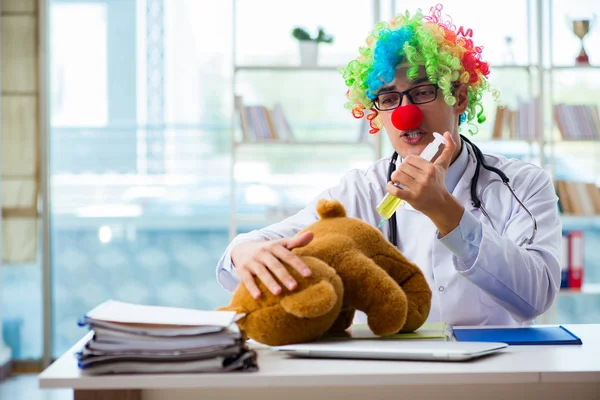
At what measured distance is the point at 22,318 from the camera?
436cm

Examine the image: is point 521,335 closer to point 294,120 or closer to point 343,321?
point 343,321

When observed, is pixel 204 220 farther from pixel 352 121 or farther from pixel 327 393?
pixel 327 393

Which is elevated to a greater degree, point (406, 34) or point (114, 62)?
point (114, 62)

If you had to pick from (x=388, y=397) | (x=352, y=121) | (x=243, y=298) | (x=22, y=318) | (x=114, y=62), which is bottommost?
(x=22, y=318)

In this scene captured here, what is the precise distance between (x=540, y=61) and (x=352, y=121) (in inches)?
44.5

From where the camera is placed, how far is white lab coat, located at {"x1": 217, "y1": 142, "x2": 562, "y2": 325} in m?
1.56

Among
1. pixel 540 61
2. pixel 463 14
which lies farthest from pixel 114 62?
pixel 540 61

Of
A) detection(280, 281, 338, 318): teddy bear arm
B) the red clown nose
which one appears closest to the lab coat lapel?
the red clown nose

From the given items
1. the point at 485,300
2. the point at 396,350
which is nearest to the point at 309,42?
the point at 485,300

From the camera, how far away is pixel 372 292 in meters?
1.29

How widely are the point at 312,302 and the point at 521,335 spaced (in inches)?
18.6

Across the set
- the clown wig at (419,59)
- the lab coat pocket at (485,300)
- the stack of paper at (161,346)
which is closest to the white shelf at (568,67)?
the clown wig at (419,59)

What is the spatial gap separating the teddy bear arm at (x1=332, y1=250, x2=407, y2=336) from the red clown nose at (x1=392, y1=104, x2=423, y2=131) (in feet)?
1.93

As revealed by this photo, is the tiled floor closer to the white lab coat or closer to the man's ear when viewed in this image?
A: the white lab coat
